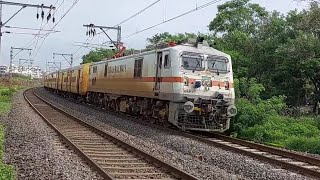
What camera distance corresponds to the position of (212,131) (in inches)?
719

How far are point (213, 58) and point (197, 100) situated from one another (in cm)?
190

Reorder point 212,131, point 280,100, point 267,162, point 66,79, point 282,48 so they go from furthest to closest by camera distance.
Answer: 1. point 66,79
2. point 282,48
3. point 280,100
4. point 212,131
5. point 267,162

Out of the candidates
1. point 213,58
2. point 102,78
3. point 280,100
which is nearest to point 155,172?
point 213,58

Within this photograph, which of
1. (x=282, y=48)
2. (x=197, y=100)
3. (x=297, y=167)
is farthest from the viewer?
(x=282, y=48)

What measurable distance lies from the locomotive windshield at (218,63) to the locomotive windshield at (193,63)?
40cm

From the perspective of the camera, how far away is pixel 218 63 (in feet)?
57.6

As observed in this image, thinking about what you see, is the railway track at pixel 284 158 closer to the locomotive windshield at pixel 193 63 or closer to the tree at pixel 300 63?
the locomotive windshield at pixel 193 63

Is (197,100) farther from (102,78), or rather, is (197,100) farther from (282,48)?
(282,48)

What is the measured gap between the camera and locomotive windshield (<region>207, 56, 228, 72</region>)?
17328 mm

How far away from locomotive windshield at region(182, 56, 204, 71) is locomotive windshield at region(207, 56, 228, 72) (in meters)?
0.40

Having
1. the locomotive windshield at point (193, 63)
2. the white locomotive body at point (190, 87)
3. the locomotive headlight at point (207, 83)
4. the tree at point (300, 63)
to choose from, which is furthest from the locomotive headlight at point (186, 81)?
the tree at point (300, 63)

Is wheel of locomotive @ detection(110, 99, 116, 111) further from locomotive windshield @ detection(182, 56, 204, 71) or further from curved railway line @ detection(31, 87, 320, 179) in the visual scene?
curved railway line @ detection(31, 87, 320, 179)

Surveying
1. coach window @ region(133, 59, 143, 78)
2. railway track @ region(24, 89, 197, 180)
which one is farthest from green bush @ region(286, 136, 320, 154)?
coach window @ region(133, 59, 143, 78)

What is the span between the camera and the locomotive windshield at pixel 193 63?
1681 centimetres
